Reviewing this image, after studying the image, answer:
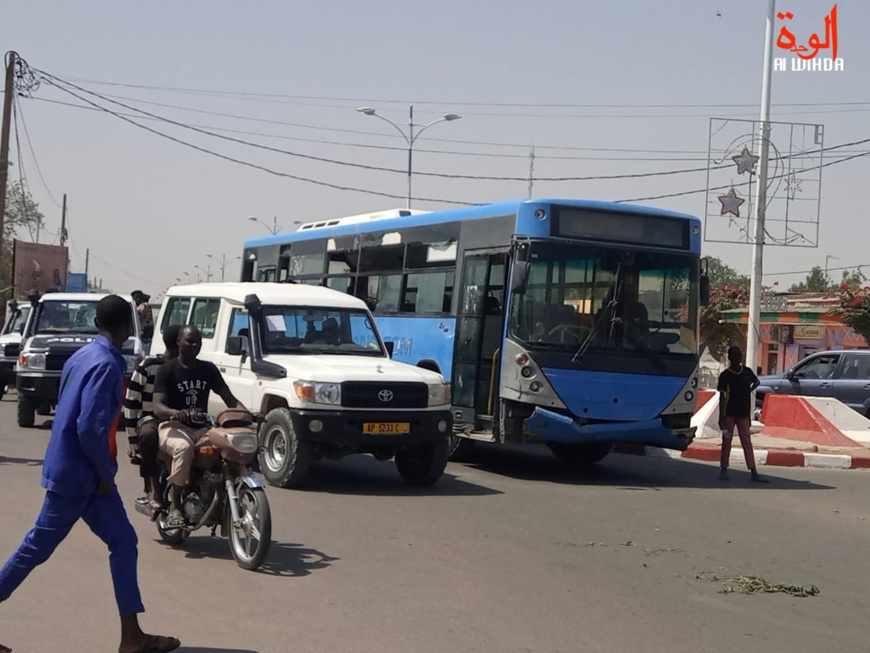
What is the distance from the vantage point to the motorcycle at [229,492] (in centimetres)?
761

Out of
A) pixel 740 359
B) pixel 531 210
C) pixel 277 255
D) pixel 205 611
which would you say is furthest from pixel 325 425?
pixel 277 255

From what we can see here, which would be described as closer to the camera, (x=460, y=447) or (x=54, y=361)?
(x=460, y=447)

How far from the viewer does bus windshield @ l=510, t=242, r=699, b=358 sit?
533 inches

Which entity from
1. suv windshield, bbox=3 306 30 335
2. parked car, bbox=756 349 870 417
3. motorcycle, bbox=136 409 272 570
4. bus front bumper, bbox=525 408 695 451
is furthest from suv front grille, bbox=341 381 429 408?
suv windshield, bbox=3 306 30 335

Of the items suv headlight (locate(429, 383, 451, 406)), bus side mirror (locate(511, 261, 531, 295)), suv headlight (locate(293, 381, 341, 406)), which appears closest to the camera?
suv headlight (locate(293, 381, 341, 406))

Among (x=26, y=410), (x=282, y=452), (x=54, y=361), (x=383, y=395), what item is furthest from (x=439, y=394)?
(x=26, y=410)

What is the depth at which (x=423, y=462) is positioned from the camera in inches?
479

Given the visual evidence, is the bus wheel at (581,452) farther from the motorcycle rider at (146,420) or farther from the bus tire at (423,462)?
the motorcycle rider at (146,420)

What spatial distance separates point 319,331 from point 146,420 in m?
4.47

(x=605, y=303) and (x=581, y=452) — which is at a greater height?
(x=605, y=303)

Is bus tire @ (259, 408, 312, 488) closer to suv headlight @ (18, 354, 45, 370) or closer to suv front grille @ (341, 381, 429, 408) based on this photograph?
suv front grille @ (341, 381, 429, 408)

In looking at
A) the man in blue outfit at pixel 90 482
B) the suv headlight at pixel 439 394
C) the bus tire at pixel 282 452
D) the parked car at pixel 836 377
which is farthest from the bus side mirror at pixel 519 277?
the parked car at pixel 836 377

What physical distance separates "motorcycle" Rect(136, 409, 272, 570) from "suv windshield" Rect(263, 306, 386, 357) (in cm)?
424

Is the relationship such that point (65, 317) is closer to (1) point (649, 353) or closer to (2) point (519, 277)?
(2) point (519, 277)
